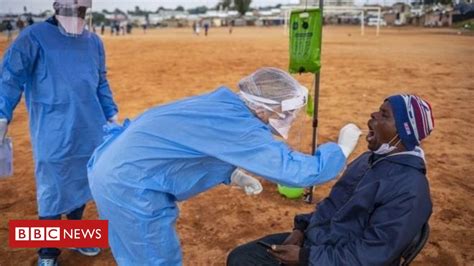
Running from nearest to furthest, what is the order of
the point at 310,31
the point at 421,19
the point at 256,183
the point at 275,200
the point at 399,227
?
the point at 399,227, the point at 256,183, the point at 310,31, the point at 275,200, the point at 421,19

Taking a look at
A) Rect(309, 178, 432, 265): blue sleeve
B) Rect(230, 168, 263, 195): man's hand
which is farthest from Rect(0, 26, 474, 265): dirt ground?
Rect(309, 178, 432, 265): blue sleeve

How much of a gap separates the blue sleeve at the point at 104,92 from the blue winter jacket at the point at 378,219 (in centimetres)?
194

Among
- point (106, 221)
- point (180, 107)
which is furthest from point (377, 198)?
point (106, 221)

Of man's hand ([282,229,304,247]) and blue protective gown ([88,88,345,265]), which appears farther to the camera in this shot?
man's hand ([282,229,304,247])

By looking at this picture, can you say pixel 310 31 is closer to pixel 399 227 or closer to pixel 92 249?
pixel 399 227

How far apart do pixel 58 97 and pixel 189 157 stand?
1.49 m

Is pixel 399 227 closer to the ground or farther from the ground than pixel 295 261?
farther from the ground

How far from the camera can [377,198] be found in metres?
1.98

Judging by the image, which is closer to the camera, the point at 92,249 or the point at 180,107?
the point at 180,107

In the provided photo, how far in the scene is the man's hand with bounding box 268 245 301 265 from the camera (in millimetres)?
2109

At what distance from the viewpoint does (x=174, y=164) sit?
1.92 meters

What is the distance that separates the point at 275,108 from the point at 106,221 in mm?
1059

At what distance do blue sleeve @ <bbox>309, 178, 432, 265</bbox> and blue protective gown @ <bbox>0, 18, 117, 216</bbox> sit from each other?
204 centimetres

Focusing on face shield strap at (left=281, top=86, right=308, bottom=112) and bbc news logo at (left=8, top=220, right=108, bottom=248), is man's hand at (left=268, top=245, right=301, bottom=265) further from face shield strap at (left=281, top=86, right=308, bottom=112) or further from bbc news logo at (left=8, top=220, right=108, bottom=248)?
bbc news logo at (left=8, top=220, right=108, bottom=248)
